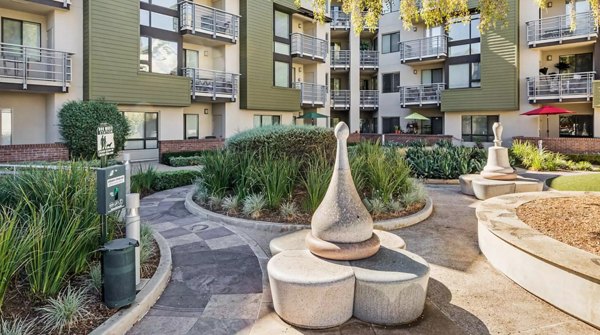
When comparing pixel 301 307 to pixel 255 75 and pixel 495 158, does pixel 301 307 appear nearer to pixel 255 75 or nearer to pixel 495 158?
pixel 495 158

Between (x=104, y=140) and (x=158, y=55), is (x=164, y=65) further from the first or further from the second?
(x=104, y=140)

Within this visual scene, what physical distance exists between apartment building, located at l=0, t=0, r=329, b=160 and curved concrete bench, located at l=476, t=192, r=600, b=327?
1691cm

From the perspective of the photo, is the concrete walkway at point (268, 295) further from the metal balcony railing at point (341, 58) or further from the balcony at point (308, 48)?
the metal balcony railing at point (341, 58)

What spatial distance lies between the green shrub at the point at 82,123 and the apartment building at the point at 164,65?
798 millimetres

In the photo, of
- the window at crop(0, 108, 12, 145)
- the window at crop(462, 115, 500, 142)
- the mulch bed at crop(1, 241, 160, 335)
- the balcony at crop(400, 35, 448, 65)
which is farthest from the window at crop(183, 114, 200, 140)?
the mulch bed at crop(1, 241, 160, 335)

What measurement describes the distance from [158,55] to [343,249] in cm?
1903

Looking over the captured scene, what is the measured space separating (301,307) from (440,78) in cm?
2865

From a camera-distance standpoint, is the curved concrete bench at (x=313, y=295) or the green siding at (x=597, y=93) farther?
the green siding at (x=597, y=93)

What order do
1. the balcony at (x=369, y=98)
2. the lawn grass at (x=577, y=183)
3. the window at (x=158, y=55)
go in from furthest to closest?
the balcony at (x=369, y=98), the window at (x=158, y=55), the lawn grass at (x=577, y=183)

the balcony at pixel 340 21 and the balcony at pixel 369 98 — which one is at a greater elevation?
the balcony at pixel 340 21

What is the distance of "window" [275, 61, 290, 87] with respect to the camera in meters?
26.1

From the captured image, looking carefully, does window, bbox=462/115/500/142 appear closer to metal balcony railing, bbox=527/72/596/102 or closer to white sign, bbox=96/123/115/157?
metal balcony railing, bbox=527/72/596/102

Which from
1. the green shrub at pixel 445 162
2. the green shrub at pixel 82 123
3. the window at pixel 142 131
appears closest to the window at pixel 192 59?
the window at pixel 142 131

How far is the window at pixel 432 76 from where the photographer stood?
95.7ft
